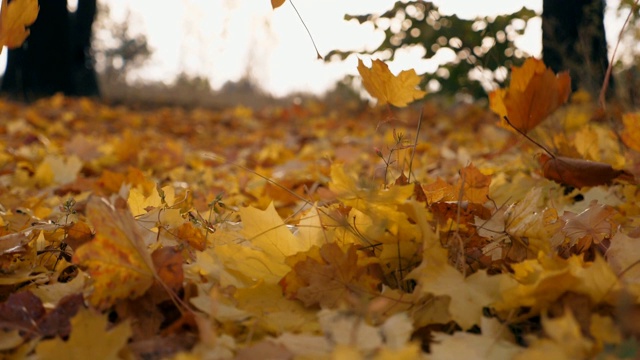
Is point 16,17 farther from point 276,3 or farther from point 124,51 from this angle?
point 124,51

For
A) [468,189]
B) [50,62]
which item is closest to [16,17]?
[468,189]

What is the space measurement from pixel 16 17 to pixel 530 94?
872mm

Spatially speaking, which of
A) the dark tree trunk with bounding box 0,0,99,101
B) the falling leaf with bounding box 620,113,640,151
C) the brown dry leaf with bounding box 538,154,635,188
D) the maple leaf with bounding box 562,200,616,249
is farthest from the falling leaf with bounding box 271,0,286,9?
the dark tree trunk with bounding box 0,0,99,101

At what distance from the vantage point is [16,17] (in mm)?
934

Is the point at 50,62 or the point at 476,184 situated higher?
the point at 476,184

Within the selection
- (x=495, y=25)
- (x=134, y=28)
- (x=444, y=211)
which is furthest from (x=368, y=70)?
(x=134, y=28)

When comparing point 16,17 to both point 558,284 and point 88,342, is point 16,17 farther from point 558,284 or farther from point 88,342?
point 558,284

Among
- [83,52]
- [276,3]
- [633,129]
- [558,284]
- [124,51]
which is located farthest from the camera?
[124,51]

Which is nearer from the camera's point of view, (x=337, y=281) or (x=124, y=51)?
(x=337, y=281)

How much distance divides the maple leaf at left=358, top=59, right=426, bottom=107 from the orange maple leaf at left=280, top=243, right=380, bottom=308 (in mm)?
328

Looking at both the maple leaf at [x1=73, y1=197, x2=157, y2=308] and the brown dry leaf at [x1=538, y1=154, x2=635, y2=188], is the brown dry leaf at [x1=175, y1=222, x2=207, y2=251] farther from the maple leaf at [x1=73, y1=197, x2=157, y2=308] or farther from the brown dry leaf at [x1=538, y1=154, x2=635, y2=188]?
the brown dry leaf at [x1=538, y1=154, x2=635, y2=188]

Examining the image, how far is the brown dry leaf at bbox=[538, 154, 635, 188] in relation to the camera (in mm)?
1330

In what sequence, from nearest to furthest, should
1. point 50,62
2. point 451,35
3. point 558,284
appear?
point 558,284
point 451,35
point 50,62

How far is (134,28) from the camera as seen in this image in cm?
1927
